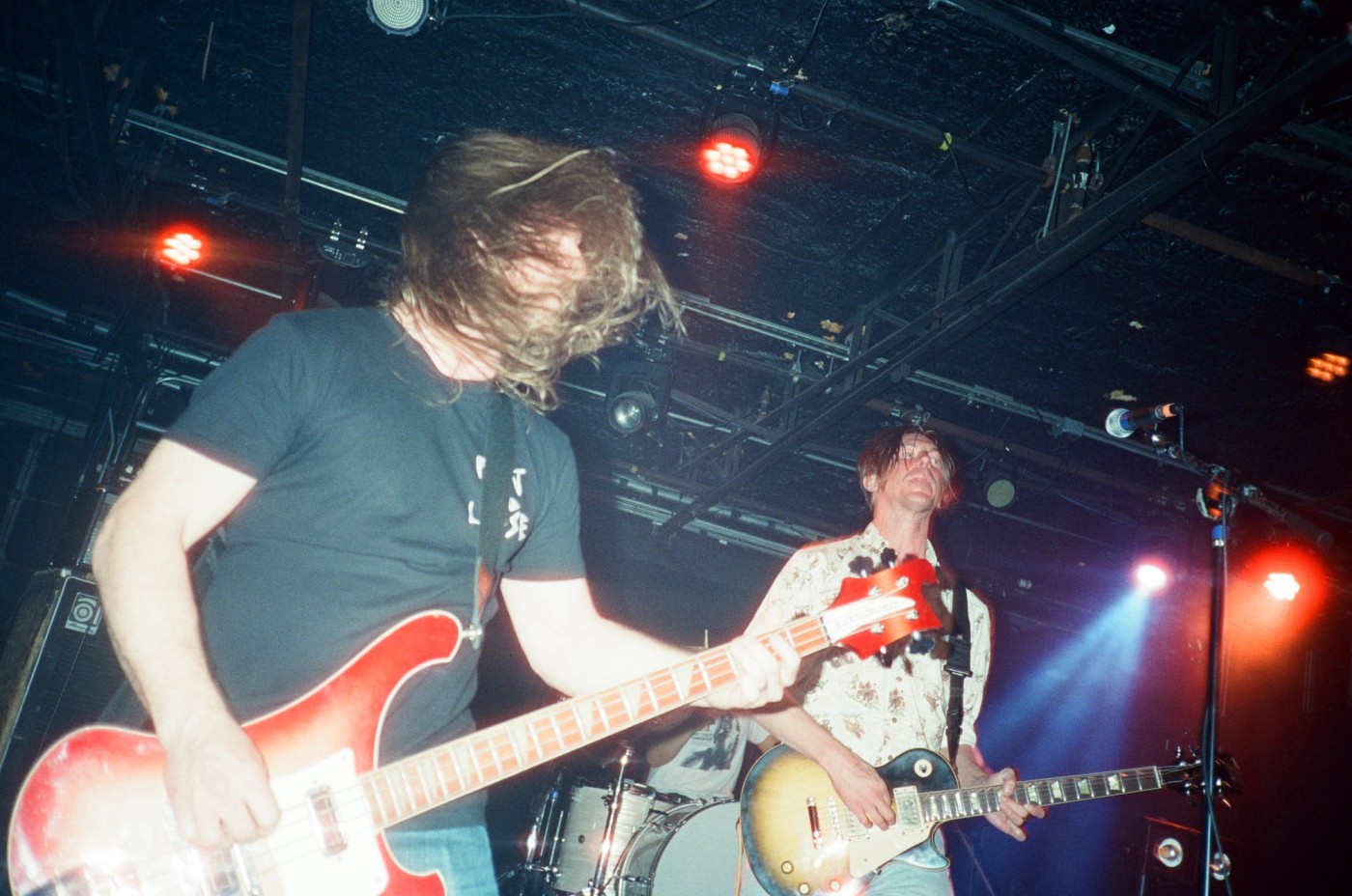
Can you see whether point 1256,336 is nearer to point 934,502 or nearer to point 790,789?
point 934,502

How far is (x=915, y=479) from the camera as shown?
4.64 meters

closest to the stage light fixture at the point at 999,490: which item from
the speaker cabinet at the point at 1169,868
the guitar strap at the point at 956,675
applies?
the speaker cabinet at the point at 1169,868

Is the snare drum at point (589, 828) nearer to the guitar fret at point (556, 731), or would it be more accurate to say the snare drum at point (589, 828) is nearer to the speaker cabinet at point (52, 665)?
the speaker cabinet at point (52, 665)

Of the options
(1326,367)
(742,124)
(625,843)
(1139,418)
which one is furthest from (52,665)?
(1326,367)

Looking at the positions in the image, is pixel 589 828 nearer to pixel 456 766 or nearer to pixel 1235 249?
pixel 456 766

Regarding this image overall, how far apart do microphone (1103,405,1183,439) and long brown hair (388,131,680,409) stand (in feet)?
8.45

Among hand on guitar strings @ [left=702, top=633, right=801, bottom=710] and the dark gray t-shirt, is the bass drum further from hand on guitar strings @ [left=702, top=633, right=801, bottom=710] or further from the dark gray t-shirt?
the dark gray t-shirt

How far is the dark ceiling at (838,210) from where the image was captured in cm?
468

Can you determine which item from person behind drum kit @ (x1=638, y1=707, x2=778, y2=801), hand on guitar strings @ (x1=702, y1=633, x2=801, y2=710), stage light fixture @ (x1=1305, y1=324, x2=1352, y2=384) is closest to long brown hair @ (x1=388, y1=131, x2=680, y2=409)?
hand on guitar strings @ (x1=702, y1=633, x2=801, y2=710)

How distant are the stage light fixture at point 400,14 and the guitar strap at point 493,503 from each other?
3.53 m

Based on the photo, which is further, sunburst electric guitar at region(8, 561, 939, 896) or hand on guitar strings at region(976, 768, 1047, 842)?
hand on guitar strings at region(976, 768, 1047, 842)

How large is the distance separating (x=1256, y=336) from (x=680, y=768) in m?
5.80

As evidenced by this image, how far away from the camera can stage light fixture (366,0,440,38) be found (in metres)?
4.97

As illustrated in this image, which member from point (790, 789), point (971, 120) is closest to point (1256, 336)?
point (971, 120)
